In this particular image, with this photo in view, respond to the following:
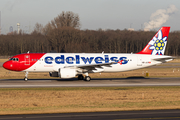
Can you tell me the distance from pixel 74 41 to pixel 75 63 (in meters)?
78.9

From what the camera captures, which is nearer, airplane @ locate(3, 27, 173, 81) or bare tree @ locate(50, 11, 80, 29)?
airplane @ locate(3, 27, 173, 81)

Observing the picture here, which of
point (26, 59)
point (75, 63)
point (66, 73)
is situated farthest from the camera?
point (75, 63)

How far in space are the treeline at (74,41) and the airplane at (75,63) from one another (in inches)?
2636

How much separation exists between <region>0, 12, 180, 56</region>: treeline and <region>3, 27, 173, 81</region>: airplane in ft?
220

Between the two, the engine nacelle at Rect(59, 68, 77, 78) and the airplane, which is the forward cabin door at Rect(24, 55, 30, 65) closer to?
the airplane

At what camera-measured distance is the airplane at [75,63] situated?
38781mm

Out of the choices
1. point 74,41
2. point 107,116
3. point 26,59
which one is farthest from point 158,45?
point 74,41

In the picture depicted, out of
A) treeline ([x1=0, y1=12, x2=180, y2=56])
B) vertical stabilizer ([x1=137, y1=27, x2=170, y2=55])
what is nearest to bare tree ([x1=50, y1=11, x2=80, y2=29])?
treeline ([x1=0, y1=12, x2=180, y2=56])

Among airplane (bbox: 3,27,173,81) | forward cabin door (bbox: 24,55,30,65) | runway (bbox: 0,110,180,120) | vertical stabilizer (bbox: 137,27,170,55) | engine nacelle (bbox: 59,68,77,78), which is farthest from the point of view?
vertical stabilizer (bbox: 137,27,170,55)

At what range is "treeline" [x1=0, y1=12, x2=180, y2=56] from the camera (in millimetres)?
115375

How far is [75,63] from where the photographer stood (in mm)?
39875

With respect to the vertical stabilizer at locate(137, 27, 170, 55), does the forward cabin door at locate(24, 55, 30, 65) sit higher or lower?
lower

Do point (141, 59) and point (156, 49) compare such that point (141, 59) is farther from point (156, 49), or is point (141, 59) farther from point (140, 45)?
point (140, 45)

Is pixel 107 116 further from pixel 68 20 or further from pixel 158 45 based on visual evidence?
pixel 68 20
